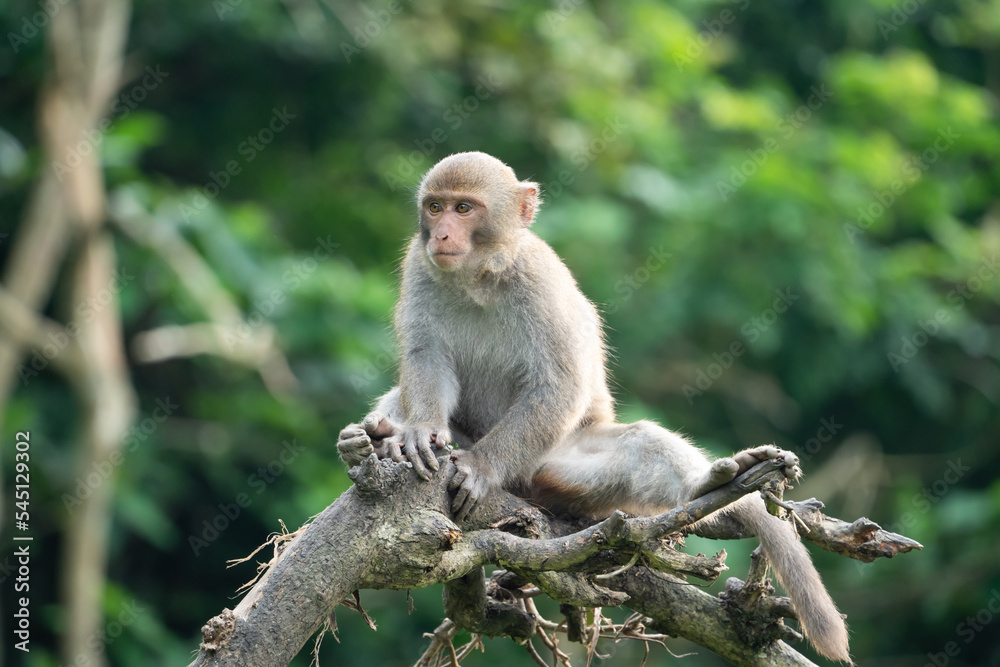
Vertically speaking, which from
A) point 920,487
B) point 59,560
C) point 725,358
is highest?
point 725,358

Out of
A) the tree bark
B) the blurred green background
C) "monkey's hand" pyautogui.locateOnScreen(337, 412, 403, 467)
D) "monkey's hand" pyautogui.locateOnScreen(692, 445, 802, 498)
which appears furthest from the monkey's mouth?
the blurred green background

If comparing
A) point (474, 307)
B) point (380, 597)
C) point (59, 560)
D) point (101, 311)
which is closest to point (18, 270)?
point (101, 311)

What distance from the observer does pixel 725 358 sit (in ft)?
45.4

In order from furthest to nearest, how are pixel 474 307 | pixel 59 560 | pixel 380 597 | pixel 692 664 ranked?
pixel 692 664 → pixel 59 560 → pixel 380 597 → pixel 474 307

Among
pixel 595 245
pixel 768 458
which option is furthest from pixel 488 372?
pixel 595 245

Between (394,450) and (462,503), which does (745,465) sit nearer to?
(462,503)

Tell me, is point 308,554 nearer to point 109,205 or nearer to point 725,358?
point 109,205

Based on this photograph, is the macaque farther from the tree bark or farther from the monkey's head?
the tree bark

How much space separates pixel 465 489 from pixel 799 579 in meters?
1.60

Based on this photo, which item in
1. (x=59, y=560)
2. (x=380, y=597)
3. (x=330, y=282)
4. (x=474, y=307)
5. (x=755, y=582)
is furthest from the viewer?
(x=59, y=560)

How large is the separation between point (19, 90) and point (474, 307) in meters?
10.4

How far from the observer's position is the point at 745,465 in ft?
14.0

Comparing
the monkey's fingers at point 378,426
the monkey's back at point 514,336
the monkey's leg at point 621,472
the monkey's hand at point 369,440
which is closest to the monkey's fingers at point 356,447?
the monkey's hand at point 369,440

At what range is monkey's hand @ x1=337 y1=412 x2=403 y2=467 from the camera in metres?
4.72
